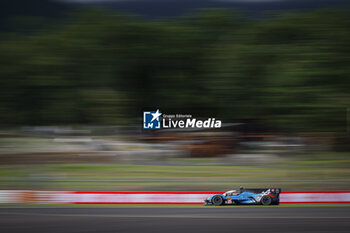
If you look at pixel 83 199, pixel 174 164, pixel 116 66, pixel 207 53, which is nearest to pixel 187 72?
pixel 207 53

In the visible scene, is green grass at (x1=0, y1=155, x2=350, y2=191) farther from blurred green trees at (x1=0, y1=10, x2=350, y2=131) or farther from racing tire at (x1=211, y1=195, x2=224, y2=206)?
blurred green trees at (x1=0, y1=10, x2=350, y2=131)

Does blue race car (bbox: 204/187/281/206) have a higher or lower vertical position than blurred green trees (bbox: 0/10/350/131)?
lower

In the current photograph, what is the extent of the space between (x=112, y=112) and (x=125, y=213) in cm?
290

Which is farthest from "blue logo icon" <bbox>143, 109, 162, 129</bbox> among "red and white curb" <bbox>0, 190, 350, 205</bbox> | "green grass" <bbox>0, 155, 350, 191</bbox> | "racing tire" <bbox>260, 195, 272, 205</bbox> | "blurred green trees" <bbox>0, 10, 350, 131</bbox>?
"racing tire" <bbox>260, 195, 272, 205</bbox>

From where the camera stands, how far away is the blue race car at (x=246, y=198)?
240 inches

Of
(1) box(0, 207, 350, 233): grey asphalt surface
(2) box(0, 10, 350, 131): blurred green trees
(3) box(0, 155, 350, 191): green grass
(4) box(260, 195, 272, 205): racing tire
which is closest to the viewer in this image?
(1) box(0, 207, 350, 233): grey asphalt surface

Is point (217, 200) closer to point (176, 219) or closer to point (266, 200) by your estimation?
point (266, 200)

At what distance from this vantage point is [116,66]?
8.38 meters

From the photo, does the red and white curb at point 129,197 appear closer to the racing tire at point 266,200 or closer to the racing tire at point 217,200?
the racing tire at point 217,200

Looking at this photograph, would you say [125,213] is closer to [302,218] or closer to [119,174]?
[119,174]

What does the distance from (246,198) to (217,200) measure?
20.8 inches

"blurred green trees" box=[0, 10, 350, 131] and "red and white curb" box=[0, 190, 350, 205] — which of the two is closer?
"red and white curb" box=[0, 190, 350, 205]

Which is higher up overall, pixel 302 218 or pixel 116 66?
pixel 116 66

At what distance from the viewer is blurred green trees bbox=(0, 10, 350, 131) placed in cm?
789
